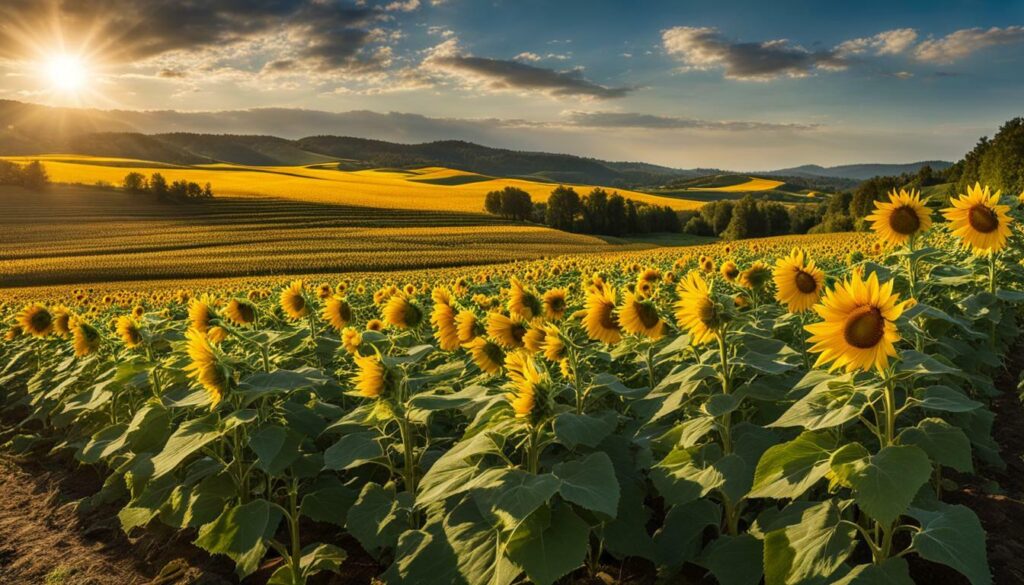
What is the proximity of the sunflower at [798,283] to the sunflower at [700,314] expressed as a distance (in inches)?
40.7

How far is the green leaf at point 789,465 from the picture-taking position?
2871 millimetres

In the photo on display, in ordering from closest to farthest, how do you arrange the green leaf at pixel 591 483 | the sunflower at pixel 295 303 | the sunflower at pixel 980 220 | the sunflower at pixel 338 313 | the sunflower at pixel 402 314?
1. the green leaf at pixel 591 483
2. the sunflower at pixel 980 220
3. the sunflower at pixel 402 314
4. the sunflower at pixel 338 313
5. the sunflower at pixel 295 303

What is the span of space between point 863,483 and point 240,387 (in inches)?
125

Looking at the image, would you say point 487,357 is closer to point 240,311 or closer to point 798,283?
point 798,283

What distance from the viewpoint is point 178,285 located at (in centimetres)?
4441

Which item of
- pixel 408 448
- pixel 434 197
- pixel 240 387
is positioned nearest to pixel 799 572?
pixel 408 448

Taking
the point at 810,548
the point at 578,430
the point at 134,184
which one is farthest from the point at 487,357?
the point at 134,184

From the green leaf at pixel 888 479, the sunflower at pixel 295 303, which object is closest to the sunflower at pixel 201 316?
the sunflower at pixel 295 303

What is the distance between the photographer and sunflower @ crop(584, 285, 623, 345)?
4.78 m

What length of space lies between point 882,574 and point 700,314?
151cm

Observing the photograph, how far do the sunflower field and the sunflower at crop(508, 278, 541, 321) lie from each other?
0.03 m

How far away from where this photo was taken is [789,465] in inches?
115

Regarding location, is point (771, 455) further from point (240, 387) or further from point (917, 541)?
point (240, 387)

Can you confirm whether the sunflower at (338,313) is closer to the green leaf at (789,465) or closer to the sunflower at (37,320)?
the sunflower at (37,320)
